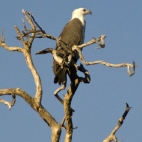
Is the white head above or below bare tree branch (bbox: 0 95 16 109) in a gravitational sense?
above

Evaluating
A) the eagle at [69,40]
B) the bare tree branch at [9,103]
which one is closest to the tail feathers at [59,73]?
the eagle at [69,40]

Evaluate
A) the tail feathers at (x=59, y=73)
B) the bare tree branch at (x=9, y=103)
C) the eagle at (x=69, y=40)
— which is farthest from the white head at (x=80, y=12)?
the bare tree branch at (x=9, y=103)

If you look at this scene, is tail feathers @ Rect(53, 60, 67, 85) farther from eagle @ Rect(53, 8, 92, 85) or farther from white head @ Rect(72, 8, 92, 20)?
white head @ Rect(72, 8, 92, 20)

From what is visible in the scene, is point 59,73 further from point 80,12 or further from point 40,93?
point 80,12

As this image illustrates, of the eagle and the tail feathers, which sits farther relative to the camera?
the tail feathers

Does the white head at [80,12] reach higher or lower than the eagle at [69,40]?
higher

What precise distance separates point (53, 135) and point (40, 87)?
0.79 metres

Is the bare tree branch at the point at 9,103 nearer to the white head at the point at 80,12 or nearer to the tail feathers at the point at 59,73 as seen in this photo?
the tail feathers at the point at 59,73

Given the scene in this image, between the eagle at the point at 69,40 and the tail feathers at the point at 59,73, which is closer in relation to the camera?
the eagle at the point at 69,40

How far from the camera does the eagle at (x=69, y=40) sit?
8.16 metres

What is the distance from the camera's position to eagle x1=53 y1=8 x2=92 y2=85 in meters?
8.16

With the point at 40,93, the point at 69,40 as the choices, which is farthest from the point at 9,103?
the point at 69,40

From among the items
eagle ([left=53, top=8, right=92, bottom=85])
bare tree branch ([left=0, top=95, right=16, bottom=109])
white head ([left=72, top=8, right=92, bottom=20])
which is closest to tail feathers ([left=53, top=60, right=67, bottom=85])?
eagle ([left=53, top=8, right=92, bottom=85])

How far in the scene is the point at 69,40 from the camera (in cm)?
1086
